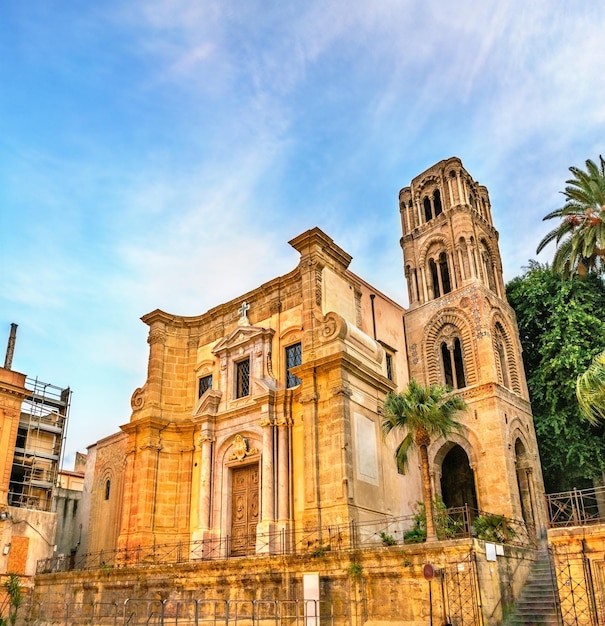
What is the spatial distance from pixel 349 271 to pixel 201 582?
42.6 feet

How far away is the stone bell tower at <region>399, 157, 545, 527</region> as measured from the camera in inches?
935

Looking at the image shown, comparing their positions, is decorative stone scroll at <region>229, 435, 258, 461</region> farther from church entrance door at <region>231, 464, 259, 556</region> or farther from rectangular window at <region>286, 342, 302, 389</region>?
rectangular window at <region>286, 342, 302, 389</region>

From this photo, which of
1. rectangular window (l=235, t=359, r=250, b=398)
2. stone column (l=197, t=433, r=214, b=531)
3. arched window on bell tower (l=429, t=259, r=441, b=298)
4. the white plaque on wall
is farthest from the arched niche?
stone column (l=197, t=433, r=214, b=531)

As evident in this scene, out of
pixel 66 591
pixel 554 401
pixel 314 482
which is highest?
pixel 554 401

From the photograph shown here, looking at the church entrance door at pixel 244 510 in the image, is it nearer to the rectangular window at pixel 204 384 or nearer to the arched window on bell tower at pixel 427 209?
the rectangular window at pixel 204 384

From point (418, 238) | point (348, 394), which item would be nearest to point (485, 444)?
point (348, 394)

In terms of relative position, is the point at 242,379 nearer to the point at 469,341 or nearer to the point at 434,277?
the point at 469,341

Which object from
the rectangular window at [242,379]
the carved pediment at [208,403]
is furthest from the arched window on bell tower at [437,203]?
the carved pediment at [208,403]

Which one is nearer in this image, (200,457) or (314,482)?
(314,482)

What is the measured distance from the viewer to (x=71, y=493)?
114 ft

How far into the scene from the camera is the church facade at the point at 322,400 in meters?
20.8

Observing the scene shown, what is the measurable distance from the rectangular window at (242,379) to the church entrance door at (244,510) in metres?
3.00

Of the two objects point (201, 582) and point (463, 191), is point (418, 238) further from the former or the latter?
point (201, 582)

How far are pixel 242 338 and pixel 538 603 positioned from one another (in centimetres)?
1429
